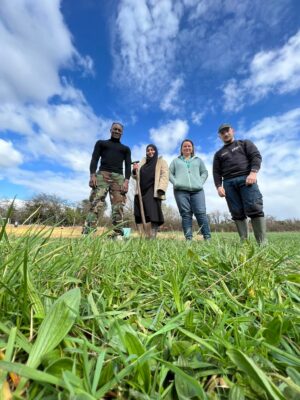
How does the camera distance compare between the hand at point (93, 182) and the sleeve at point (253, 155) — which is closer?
the sleeve at point (253, 155)

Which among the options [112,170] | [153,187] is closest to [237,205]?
[153,187]

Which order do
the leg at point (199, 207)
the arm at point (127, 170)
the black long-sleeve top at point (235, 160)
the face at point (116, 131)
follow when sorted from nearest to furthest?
1. the black long-sleeve top at point (235, 160)
2. the leg at point (199, 207)
3. the arm at point (127, 170)
4. the face at point (116, 131)

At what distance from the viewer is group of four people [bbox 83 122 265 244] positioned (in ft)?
14.0

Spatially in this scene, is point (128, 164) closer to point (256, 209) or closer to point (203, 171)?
point (203, 171)

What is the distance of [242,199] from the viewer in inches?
172

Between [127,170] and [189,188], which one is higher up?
[127,170]

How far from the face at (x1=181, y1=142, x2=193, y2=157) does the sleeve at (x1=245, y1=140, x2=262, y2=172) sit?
1.39m

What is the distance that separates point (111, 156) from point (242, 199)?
3.00 meters

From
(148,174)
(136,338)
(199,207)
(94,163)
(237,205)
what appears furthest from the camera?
(94,163)

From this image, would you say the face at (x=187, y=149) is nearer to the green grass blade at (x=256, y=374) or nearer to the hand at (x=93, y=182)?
the hand at (x=93, y=182)

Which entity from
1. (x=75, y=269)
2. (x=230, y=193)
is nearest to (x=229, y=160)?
(x=230, y=193)

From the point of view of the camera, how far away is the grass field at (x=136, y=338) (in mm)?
603

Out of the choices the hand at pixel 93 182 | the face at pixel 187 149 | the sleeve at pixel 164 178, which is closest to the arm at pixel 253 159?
the face at pixel 187 149

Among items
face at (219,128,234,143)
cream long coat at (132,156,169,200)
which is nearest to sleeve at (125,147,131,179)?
cream long coat at (132,156,169,200)
